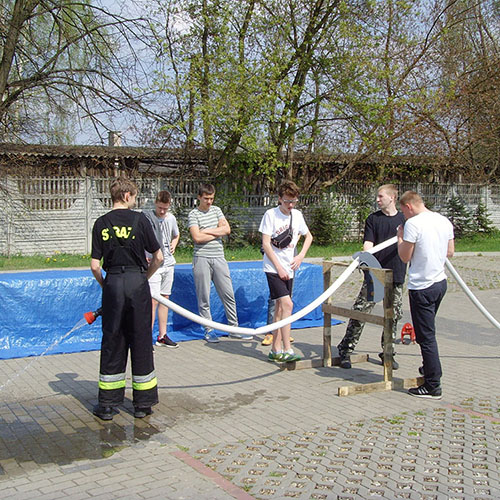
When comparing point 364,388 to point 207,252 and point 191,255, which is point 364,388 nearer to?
point 207,252

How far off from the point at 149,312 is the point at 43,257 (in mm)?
13073

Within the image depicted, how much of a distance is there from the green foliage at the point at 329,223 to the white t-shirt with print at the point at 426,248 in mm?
16423

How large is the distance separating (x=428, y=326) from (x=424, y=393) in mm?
660

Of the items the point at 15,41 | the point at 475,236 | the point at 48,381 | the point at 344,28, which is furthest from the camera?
the point at 475,236

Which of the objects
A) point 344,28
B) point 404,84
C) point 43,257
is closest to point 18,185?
point 43,257

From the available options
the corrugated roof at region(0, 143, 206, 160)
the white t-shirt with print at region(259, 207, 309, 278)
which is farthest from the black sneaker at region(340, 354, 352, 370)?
the corrugated roof at region(0, 143, 206, 160)

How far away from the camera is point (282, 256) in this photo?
7.14 meters

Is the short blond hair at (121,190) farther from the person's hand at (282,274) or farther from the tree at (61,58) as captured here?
the tree at (61,58)

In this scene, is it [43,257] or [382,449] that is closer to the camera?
[382,449]

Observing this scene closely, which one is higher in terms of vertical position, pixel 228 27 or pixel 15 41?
pixel 228 27

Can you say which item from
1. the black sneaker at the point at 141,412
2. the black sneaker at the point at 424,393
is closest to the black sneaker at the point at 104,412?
the black sneaker at the point at 141,412

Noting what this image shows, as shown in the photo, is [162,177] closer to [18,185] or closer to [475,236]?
[18,185]

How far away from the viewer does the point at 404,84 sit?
69.2 feet

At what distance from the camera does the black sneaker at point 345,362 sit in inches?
280
